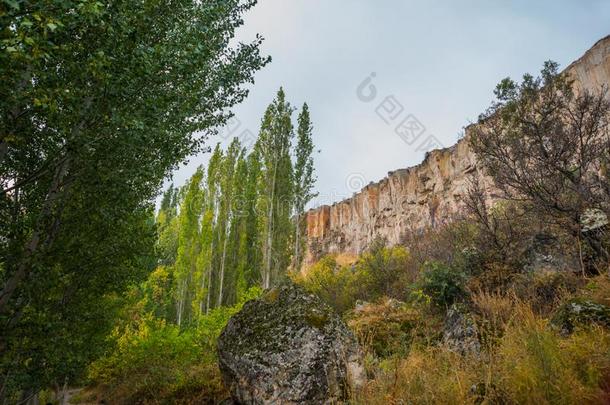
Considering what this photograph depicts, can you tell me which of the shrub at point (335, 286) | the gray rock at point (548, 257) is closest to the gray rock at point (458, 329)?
the gray rock at point (548, 257)

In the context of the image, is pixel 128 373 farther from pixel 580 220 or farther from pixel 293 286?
pixel 580 220

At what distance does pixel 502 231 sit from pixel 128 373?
10671mm

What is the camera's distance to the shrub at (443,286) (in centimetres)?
796

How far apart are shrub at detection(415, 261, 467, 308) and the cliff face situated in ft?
44.8

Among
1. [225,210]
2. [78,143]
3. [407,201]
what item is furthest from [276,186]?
[407,201]

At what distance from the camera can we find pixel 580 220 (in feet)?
22.5

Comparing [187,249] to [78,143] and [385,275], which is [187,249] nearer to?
[385,275]

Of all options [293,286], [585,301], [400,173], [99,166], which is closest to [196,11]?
[99,166]

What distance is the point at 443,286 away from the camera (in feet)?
26.5

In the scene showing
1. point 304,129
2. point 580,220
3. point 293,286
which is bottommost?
point 293,286

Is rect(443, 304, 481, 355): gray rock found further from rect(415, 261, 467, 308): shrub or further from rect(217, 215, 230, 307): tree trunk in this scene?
Result: rect(217, 215, 230, 307): tree trunk

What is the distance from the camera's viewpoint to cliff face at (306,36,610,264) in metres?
19.9

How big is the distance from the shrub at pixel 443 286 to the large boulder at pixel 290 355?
12.0 feet

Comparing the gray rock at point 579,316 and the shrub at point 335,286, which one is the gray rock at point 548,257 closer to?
the gray rock at point 579,316
